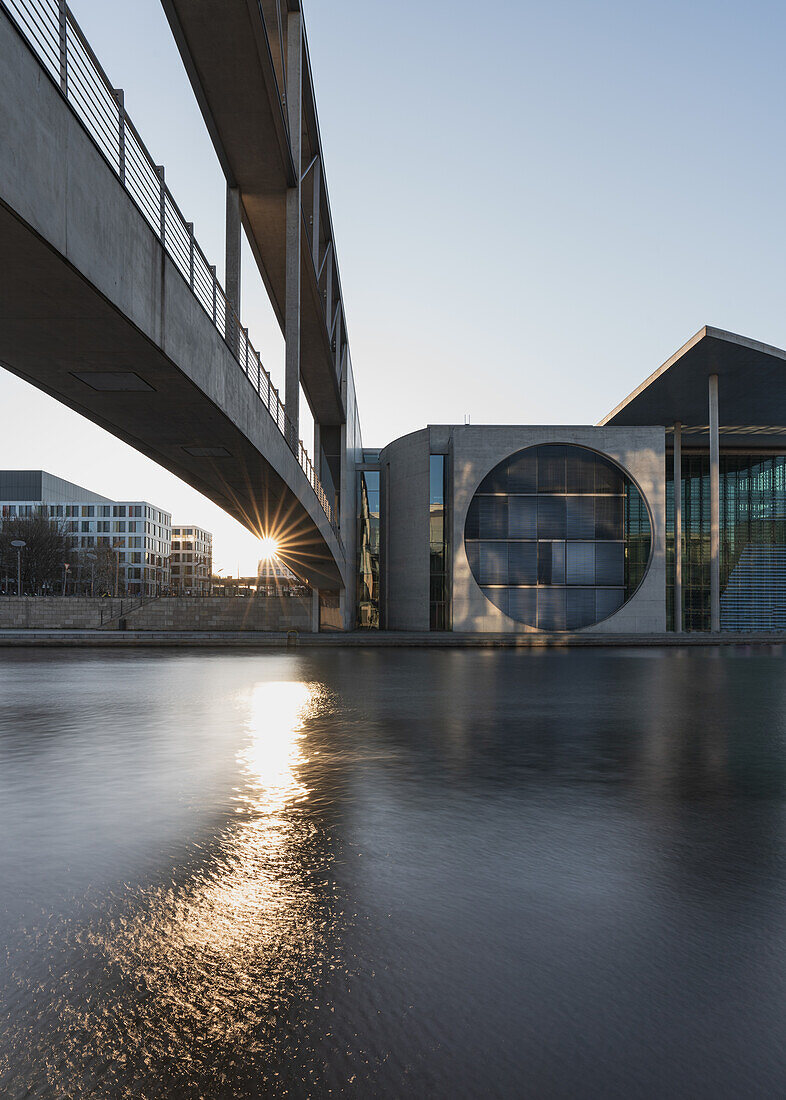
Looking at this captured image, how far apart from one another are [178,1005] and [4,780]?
19.7ft

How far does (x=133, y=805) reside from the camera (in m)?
7.61

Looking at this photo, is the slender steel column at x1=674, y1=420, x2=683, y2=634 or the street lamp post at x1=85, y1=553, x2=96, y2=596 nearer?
the slender steel column at x1=674, y1=420, x2=683, y2=634

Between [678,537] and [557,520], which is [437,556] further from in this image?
[678,537]

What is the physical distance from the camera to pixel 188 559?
166 meters

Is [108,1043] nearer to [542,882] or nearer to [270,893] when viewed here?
[270,893]

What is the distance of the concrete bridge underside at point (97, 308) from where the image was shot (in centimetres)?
670

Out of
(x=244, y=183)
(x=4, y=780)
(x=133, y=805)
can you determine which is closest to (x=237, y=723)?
(x=4, y=780)

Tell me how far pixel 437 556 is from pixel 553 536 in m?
7.09

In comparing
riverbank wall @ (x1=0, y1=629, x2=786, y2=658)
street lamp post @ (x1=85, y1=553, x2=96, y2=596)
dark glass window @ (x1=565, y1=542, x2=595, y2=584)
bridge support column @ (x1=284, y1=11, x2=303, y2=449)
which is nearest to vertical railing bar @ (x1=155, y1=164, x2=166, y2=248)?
bridge support column @ (x1=284, y1=11, x2=303, y2=449)

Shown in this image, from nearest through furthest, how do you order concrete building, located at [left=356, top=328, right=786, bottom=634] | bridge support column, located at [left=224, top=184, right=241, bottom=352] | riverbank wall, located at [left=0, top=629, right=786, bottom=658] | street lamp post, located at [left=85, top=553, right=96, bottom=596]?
bridge support column, located at [left=224, top=184, right=241, bottom=352] < riverbank wall, located at [left=0, top=629, right=786, bottom=658] < concrete building, located at [left=356, top=328, right=786, bottom=634] < street lamp post, located at [left=85, top=553, right=96, bottom=596]

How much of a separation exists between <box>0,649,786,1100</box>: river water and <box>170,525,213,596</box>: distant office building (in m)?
149

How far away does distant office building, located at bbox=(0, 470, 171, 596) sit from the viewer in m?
131

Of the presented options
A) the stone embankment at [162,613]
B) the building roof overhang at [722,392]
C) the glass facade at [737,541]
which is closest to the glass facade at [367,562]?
the stone embankment at [162,613]

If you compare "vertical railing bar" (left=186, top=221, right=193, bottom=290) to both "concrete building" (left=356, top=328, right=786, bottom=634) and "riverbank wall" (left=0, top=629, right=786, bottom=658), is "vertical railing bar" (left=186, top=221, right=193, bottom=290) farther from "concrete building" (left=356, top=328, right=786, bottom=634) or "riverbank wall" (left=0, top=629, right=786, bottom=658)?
"concrete building" (left=356, top=328, right=786, bottom=634)
